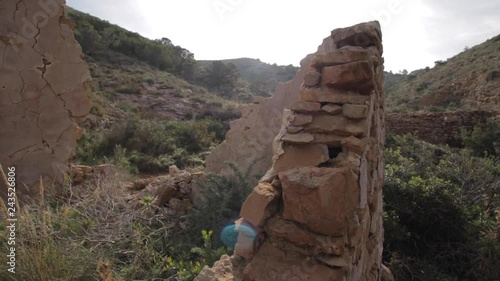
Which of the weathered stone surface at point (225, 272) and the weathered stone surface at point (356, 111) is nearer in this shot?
the weathered stone surface at point (225, 272)

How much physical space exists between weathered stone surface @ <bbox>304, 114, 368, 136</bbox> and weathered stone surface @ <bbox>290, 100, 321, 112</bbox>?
0.05m

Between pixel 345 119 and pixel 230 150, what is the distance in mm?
3336

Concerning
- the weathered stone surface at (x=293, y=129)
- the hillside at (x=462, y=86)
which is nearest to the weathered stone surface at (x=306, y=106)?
the weathered stone surface at (x=293, y=129)

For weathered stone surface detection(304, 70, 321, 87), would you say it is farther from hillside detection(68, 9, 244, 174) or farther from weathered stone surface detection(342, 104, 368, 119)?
hillside detection(68, 9, 244, 174)

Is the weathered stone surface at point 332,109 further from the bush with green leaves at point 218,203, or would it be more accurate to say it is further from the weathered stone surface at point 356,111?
the bush with green leaves at point 218,203

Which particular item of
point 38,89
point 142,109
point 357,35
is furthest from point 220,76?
point 357,35

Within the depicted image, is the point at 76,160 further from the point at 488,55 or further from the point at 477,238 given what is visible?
the point at 488,55

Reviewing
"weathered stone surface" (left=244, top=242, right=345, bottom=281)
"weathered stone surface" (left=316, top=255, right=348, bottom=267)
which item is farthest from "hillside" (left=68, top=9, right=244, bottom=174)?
"weathered stone surface" (left=316, top=255, right=348, bottom=267)

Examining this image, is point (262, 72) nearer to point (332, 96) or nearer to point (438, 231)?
point (438, 231)

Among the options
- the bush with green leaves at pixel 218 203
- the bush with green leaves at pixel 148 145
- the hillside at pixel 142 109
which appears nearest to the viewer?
the bush with green leaves at pixel 218 203

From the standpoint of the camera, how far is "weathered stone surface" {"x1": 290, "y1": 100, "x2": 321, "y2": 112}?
1980 mm

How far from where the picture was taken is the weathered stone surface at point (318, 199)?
1570 millimetres

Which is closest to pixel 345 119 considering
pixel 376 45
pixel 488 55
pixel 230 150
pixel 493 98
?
pixel 376 45

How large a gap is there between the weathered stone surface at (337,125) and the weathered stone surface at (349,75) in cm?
22
